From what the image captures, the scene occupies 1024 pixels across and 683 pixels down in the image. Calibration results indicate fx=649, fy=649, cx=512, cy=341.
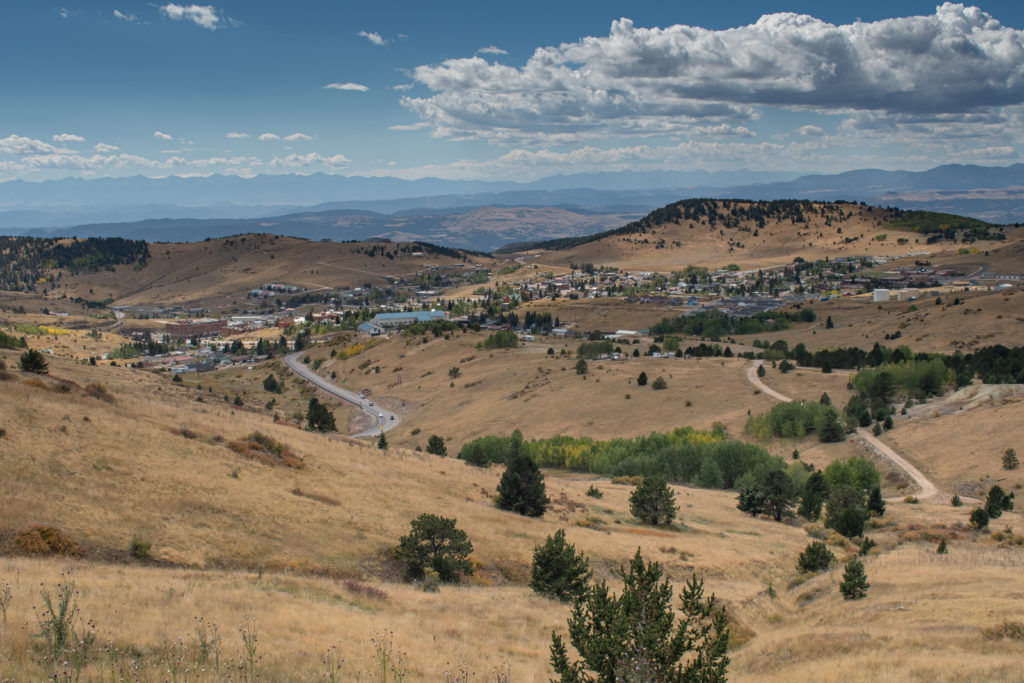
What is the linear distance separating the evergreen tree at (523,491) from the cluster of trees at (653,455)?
17.4 m

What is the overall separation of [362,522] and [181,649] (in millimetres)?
16190

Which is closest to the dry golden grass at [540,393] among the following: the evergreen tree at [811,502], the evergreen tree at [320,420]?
the evergreen tree at [320,420]

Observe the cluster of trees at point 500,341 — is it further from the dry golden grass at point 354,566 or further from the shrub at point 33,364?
the shrub at point 33,364

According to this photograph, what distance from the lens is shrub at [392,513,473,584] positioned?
2355 centimetres

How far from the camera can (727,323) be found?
541ft

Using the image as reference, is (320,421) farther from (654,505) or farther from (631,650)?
(631,650)

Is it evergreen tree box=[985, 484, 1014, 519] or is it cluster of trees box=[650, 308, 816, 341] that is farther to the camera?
cluster of trees box=[650, 308, 816, 341]

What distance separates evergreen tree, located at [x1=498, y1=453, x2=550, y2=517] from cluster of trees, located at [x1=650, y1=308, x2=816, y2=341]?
126907 mm

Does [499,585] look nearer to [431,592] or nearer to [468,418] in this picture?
[431,592]

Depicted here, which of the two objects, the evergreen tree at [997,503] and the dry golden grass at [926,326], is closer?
the evergreen tree at [997,503]

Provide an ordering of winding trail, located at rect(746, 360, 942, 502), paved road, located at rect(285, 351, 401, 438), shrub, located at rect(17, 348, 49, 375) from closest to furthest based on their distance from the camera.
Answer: shrub, located at rect(17, 348, 49, 375) < winding trail, located at rect(746, 360, 942, 502) < paved road, located at rect(285, 351, 401, 438)

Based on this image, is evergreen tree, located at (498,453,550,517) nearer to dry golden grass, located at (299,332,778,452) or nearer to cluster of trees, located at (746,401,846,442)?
dry golden grass, located at (299,332,778,452)

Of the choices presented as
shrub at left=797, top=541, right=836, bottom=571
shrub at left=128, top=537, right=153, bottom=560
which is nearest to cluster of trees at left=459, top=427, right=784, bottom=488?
shrub at left=797, top=541, right=836, bottom=571

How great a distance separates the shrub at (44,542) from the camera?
1791 centimetres
